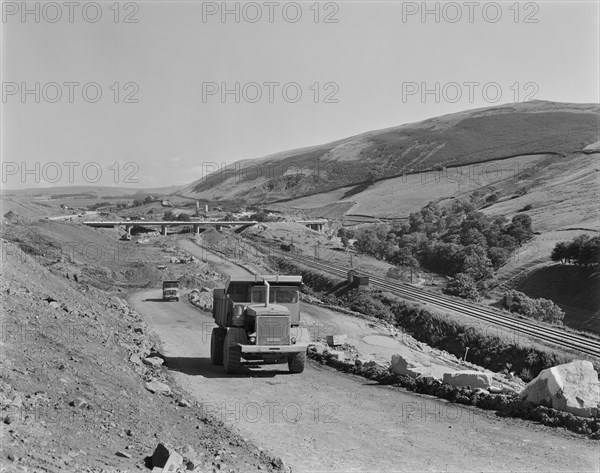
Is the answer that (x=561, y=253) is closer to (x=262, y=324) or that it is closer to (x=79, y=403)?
(x=262, y=324)

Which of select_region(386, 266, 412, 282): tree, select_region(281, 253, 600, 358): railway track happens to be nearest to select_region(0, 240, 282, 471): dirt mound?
select_region(281, 253, 600, 358): railway track

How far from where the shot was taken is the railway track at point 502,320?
109 feet

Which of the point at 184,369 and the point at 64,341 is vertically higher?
the point at 64,341

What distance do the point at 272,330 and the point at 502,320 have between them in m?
25.6

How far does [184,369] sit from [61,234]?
48.2 metres

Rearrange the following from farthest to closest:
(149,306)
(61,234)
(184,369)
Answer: (61,234)
(149,306)
(184,369)

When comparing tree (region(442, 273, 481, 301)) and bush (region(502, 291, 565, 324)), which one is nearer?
bush (region(502, 291, 565, 324))

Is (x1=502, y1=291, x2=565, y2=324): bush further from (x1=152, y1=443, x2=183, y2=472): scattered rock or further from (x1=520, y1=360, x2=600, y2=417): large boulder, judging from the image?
(x1=152, y1=443, x2=183, y2=472): scattered rock

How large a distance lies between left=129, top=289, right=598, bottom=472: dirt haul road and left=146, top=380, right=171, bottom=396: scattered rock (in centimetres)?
111

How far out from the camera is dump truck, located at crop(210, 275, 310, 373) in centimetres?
1847

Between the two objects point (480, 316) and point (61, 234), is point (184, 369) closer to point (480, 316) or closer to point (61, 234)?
point (480, 316)

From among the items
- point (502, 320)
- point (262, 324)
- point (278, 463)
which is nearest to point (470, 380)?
point (262, 324)

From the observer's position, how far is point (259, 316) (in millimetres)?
18422

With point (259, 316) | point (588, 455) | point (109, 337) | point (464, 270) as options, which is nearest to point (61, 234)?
point (464, 270)
